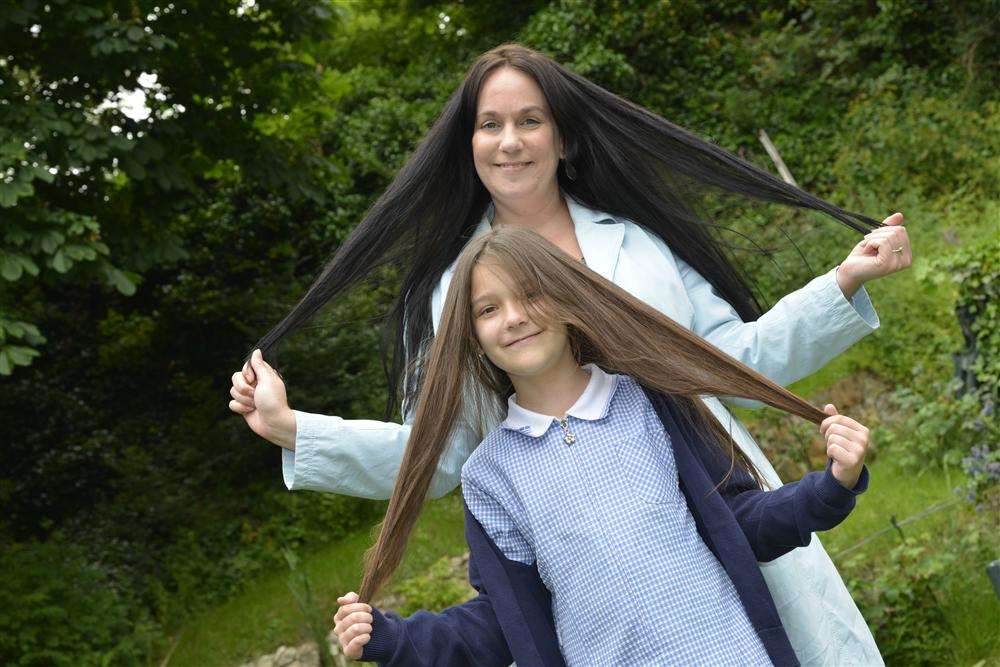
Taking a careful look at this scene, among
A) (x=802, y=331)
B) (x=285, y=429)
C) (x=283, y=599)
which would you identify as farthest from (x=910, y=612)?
(x=283, y=599)

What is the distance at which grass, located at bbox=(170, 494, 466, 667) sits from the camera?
21.5ft

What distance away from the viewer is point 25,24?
543 cm

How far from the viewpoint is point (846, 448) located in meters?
1.85

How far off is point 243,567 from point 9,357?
12.0ft

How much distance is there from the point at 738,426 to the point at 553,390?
0.47 metres

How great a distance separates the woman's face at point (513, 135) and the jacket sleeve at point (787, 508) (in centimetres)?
83

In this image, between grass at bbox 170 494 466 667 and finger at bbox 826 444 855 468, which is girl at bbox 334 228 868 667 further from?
grass at bbox 170 494 466 667

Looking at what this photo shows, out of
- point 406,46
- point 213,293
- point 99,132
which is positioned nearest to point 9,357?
point 99,132

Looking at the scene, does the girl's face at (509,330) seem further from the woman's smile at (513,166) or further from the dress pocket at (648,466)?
the woman's smile at (513,166)

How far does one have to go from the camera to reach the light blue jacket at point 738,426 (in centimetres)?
228

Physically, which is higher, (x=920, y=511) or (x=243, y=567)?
(x=243, y=567)

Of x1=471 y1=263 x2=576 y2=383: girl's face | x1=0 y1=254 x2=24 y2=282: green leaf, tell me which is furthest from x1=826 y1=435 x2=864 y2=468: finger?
x1=0 y1=254 x2=24 y2=282: green leaf

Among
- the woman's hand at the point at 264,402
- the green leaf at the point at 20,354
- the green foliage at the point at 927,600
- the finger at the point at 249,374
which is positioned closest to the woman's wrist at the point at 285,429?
the woman's hand at the point at 264,402

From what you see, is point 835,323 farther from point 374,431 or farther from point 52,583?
point 52,583
